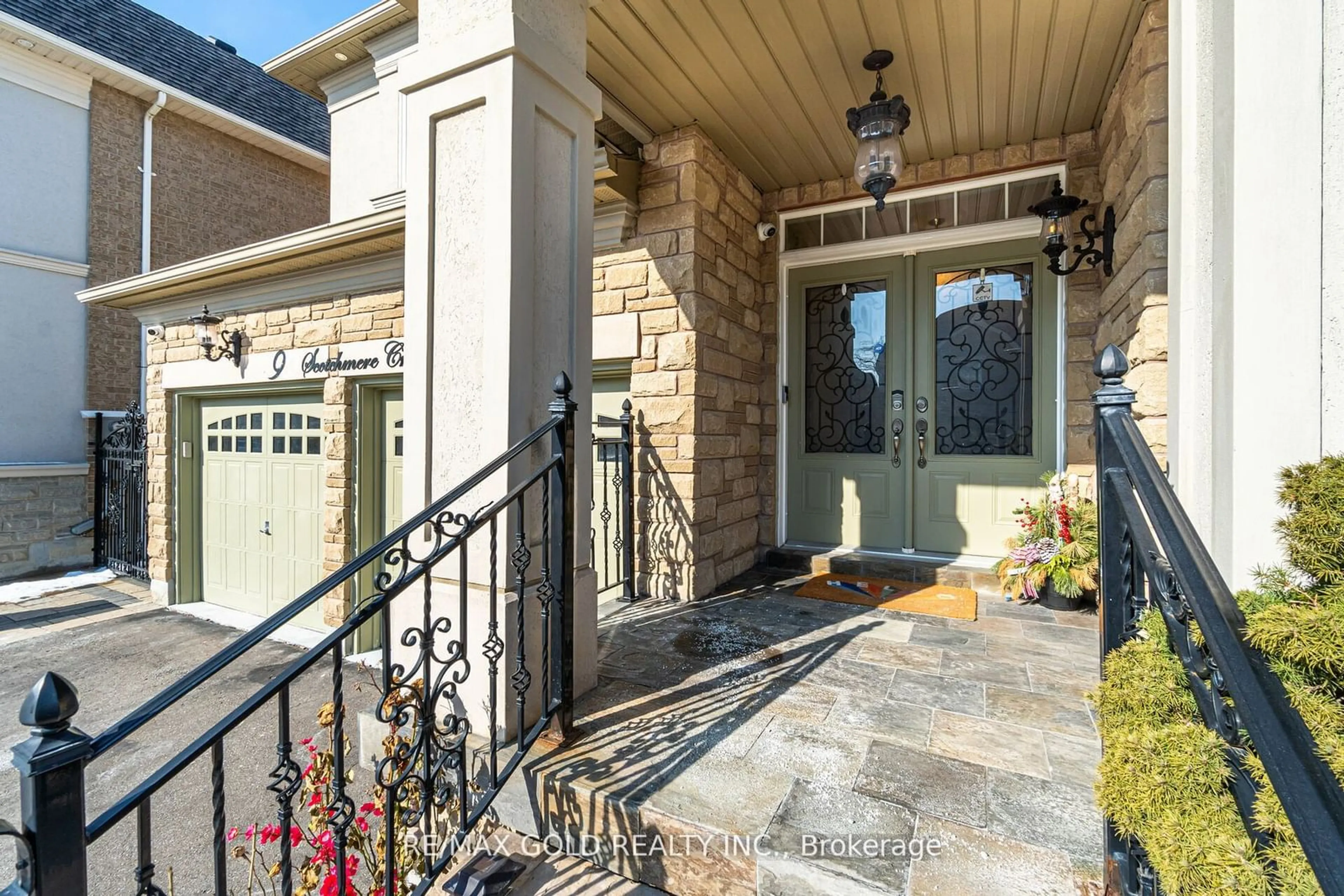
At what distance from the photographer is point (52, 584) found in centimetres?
604

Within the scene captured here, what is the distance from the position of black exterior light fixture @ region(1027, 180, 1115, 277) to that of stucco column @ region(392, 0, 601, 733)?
2.59m

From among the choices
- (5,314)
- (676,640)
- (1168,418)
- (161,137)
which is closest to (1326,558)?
(1168,418)

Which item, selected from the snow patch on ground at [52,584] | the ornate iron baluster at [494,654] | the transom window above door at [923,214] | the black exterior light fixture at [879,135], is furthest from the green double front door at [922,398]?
the snow patch on ground at [52,584]

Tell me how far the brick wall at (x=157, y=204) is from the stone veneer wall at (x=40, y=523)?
3.39ft

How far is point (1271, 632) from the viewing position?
80 cm

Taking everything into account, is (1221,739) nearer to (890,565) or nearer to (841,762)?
(841,762)

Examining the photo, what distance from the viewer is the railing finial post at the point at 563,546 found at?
1.71 metres

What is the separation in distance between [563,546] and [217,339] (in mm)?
4892

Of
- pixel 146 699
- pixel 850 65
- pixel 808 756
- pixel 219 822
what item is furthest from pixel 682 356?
pixel 146 699

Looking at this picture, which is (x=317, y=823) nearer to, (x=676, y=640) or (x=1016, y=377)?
(x=676, y=640)

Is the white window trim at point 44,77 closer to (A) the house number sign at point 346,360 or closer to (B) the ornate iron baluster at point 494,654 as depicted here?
(A) the house number sign at point 346,360

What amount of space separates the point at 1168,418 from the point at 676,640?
6.26 feet

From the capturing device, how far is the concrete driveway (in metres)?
2.23

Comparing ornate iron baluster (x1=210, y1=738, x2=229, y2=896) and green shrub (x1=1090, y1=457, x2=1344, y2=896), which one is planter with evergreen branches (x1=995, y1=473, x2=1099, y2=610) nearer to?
green shrub (x1=1090, y1=457, x2=1344, y2=896)
